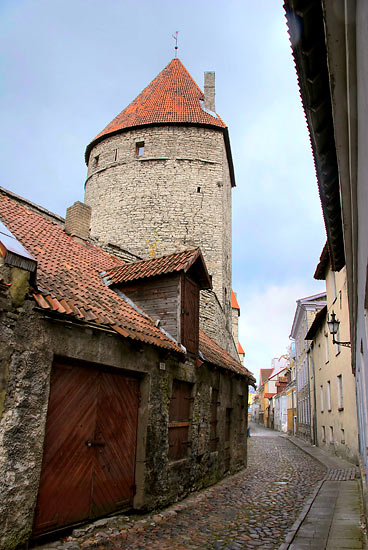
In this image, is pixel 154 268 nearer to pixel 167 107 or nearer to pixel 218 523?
pixel 218 523

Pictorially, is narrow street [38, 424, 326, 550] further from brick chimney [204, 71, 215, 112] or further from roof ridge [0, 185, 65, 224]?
brick chimney [204, 71, 215, 112]

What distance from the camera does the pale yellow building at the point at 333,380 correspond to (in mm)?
14742

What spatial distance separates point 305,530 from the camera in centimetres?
666

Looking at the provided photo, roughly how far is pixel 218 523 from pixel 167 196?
1603 cm

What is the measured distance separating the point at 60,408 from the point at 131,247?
1494 cm

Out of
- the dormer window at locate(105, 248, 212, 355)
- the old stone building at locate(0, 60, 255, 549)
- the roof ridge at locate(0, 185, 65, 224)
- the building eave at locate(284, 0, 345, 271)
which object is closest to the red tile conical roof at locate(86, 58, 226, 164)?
the roof ridge at locate(0, 185, 65, 224)

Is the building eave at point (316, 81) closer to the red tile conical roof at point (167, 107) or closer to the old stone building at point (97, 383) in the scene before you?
the old stone building at point (97, 383)

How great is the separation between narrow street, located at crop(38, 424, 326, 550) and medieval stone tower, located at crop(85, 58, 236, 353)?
9535mm

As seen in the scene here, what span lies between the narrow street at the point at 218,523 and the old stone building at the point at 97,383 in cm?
31

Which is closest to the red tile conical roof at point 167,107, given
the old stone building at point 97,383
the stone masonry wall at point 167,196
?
the stone masonry wall at point 167,196

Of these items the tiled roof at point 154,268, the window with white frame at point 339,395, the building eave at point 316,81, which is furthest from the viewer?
the window with white frame at point 339,395

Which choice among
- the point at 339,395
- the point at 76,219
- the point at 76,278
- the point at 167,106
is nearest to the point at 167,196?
the point at 167,106

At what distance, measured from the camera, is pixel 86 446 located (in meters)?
6.30

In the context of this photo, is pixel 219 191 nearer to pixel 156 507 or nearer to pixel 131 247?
pixel 131 247
